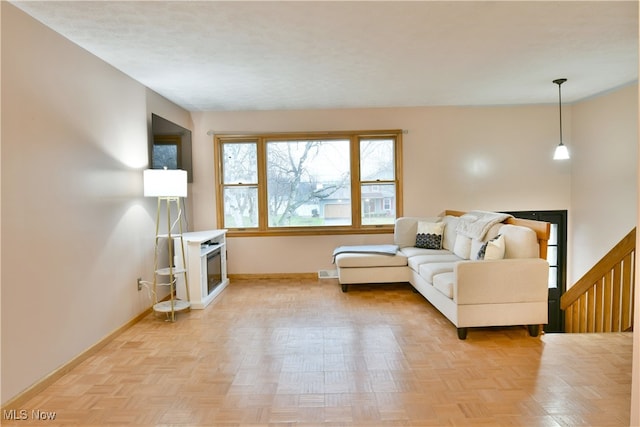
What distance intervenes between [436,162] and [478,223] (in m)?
1.66

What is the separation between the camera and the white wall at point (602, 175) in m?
4.57

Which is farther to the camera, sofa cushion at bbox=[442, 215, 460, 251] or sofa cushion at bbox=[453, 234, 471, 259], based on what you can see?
sofa cushion at bbox=[442, 215, 460, 251]

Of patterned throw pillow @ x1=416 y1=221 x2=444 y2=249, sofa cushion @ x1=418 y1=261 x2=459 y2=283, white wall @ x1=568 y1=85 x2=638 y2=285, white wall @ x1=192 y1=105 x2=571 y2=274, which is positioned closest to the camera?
sofa cushion @ x1=418 y1=261 x2=459 y2=283

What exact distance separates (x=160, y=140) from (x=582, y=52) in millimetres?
4197

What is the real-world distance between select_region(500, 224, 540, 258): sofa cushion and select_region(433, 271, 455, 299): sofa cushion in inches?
22.2

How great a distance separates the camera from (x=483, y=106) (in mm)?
5602

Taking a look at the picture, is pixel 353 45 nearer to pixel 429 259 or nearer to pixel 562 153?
pixel 429 259

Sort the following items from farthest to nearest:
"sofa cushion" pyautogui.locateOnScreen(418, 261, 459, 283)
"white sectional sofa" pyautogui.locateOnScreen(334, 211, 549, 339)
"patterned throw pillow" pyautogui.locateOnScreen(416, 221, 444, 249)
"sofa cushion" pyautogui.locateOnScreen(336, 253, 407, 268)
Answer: "patterned throw pillow" pyautogui.locateOnScreen(416, 221, 444, 249) < "sofa cushion" pyautogui.locateOnScreen(336, 253, 407, 268) < "sofa cushion" pyautogui.locateOnScreen(418, 261, 459, 283) < "white sectional sofa" pyautogui.locateOnScreen(334, 211, 549, 339)

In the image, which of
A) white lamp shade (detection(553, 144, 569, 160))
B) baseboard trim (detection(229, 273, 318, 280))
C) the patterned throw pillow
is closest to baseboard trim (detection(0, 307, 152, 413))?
baseboard trim (detection(229, 273, 318, 280))

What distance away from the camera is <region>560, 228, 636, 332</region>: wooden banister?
3539 mm
